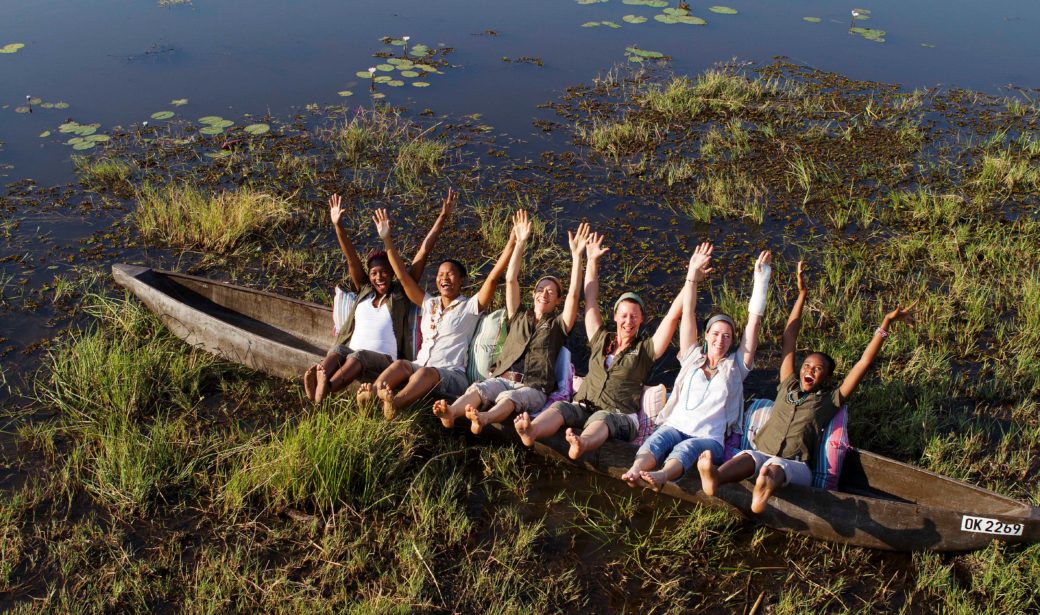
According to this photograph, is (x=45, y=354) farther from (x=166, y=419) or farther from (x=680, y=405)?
(x=680, y=405)

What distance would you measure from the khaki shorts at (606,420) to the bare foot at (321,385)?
4.89ft

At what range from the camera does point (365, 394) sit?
5473 millimetres

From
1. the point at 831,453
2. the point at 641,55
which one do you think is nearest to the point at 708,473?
the point at 831,453

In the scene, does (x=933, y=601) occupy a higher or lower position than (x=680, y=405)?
lower

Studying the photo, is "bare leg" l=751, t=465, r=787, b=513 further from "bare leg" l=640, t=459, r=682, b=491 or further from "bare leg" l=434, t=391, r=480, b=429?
"bare leg" l=434, t=391, r=480, b=429

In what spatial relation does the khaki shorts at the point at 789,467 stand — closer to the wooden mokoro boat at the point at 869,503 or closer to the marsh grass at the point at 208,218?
the wooden mokoro boat at the point at 869,503

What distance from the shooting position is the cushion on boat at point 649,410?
18.2 ft

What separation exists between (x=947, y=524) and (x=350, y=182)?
7145 millimetres

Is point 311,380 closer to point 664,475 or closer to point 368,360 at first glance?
point 368,360

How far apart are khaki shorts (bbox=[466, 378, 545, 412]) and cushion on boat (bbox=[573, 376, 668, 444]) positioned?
0.65 meters

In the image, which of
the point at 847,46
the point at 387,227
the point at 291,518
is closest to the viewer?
the point at 291,518

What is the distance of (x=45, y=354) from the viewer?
266 inches

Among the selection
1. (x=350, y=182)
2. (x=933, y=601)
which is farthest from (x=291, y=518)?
(x=350, y=182)

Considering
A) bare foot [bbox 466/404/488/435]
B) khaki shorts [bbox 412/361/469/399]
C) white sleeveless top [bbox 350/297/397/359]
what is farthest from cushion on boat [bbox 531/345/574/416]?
white sleeveless top [bbox 350/297/397/359]
